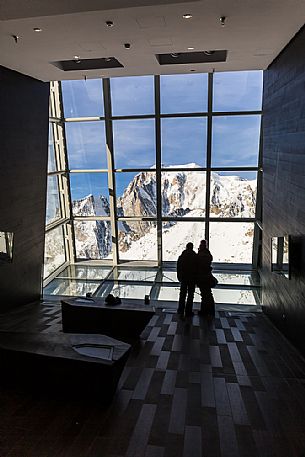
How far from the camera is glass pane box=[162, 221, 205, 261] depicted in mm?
11914

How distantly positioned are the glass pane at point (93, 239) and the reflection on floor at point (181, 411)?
23.9 ft

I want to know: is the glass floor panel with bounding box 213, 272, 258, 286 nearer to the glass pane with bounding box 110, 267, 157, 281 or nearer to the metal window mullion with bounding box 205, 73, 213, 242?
the metal window mullion with bounding box 205, 73, 213, 242

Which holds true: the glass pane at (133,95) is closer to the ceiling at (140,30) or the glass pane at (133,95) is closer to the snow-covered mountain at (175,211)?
the snow-covered mountain at (175,211)

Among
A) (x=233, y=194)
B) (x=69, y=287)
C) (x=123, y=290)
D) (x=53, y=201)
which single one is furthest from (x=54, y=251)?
(x=233, y=194)

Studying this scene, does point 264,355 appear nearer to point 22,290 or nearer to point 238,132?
point 22,290

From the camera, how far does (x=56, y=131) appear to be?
38.6 ft

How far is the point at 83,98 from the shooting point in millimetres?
11406

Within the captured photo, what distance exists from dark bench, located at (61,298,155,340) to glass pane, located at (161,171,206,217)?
5.90 meters

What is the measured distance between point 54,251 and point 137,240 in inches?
120

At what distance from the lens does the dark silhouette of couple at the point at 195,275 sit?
6.75 metres

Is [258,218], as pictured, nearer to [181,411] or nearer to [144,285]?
[144,285]

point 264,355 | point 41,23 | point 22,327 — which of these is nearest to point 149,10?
point 41,23

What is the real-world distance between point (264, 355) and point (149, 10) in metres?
5.29

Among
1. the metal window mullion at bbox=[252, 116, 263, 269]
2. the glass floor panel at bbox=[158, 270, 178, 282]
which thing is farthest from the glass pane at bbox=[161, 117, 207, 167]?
the glass floor panel at bbox=[158, 270, 178, 282]
